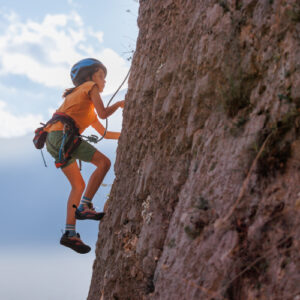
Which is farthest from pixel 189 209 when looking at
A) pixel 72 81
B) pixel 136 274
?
pixel 72 81

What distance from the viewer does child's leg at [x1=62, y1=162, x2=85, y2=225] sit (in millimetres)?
4469

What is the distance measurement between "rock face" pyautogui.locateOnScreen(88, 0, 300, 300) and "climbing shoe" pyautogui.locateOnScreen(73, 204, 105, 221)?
33 centimetres

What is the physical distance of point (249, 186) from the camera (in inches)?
95.0

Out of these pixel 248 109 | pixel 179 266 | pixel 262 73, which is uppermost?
pixel 262 73

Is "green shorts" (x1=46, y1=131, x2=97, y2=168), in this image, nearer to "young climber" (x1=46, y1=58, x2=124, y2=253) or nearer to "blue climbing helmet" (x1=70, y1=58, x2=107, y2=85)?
"young climber" (x1=46, y1=58, x2=124, y2=253)

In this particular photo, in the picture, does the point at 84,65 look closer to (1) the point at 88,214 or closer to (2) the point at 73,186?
(2) the point at 73,186

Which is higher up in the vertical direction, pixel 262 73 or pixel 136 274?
pixel 262 73

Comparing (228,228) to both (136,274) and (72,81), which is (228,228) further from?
(72,81)

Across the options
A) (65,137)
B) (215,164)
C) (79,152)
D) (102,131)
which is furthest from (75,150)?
(215,164)

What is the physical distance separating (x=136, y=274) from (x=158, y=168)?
0.95 m

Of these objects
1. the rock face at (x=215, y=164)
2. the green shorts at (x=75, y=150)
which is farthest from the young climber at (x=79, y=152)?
the rock face at (x=215, y=164)

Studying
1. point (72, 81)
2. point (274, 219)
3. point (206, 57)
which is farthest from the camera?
point (72, 81)

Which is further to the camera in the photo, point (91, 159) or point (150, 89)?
point (91, 159)

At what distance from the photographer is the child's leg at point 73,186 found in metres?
4.47
